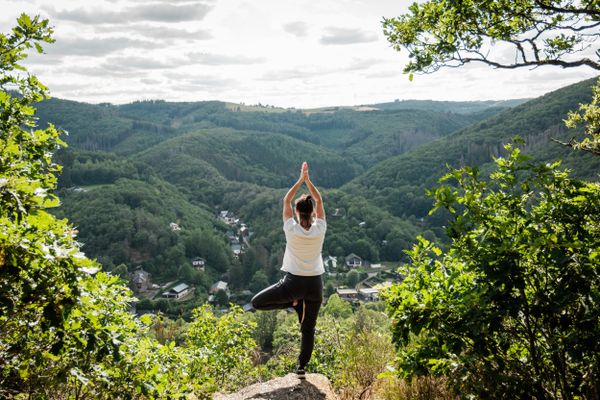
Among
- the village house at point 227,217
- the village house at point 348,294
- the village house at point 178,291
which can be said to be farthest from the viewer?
the village house at point 227,217

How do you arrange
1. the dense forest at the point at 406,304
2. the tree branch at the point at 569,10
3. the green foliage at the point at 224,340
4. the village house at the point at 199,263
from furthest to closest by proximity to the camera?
1. the village house at the point at 199,263
2. the green foliage at the point at 224,340
3. the tree branch at the point at 569,10
4. the dense forest at the point at 406,304

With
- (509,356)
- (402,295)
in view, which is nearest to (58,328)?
(402,295)

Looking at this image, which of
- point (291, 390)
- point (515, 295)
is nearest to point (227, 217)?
point (291, 390)

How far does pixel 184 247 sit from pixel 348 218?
34621 mm

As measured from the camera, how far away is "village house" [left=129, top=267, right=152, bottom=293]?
230 feet

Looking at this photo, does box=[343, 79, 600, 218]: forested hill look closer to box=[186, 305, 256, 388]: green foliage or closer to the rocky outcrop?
box=[186, 305, 256, 388]: green foliage

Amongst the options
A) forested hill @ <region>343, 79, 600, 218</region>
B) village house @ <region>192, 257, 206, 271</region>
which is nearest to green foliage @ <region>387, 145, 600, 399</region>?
village house @ <region>192, 257, 206, 271</region>

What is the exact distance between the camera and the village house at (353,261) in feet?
268

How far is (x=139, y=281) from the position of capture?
232ft

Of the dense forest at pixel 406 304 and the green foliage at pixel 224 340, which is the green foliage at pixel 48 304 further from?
the green foliage at pixel 224 340

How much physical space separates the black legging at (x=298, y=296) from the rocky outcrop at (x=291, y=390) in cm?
61

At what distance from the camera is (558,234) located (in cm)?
271

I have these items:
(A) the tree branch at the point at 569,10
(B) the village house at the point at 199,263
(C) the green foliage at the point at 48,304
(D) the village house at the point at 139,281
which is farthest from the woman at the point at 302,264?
(B) the village house at the point at 199,263

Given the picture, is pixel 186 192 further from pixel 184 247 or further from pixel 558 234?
pixel 558 234
